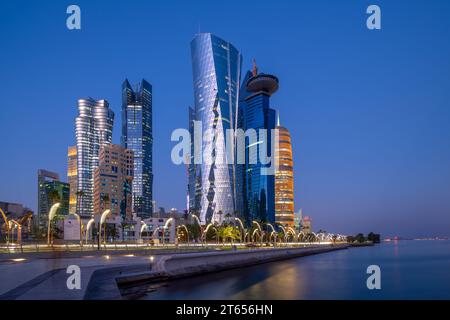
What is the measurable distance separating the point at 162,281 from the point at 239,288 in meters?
6.94

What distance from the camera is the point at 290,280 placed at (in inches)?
1684

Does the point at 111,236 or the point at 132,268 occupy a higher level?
the point at 132,268

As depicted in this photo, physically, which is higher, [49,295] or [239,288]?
[49,295]

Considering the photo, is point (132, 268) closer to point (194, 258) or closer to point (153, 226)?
point (194, 258)

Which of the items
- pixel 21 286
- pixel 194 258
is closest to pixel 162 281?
pixel 194 258

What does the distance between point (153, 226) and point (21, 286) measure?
523 ft

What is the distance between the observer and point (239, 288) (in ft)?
110
